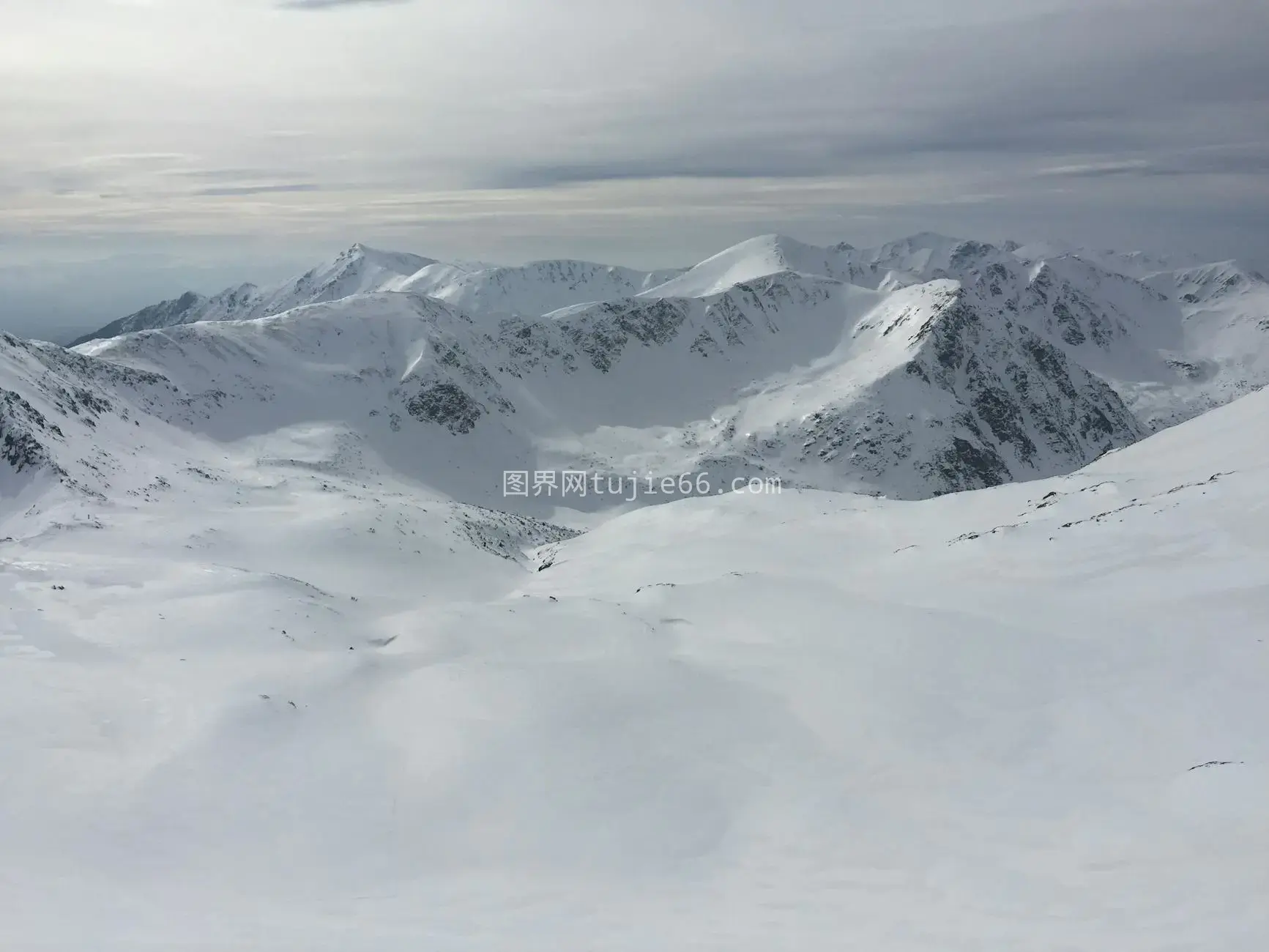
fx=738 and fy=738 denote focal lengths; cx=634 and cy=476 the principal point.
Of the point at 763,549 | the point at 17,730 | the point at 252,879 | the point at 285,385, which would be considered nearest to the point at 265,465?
the point at 285,385

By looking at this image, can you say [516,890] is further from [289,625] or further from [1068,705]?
[289,625]

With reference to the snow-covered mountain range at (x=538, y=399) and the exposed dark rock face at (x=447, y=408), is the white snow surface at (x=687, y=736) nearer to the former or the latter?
the snow-covered mountain range at (x=538, y=399)

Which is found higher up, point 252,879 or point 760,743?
point 252,879

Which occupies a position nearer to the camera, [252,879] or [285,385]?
[252,879]

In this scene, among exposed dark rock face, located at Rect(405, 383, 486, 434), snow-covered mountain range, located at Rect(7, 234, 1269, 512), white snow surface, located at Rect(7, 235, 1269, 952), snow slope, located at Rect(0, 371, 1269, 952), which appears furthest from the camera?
exposed dark rock face, located at Rect(405, 383, 486, 434)

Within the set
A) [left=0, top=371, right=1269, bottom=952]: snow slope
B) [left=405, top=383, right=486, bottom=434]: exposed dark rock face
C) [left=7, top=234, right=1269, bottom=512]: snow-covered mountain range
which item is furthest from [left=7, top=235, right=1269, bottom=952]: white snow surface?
[left=405, top=383, right=486, bottom=434]: exposed dark rock face

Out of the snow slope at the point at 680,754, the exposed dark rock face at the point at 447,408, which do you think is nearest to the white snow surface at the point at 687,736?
the snow slope at the point at 680,754

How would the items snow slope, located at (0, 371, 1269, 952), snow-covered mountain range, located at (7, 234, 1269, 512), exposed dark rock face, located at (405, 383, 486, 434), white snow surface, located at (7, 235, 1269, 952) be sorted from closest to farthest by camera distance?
snow slope, located at (0, 371, 1269, 952)
white snow surface, located at (7, 235, 1269, 952)
snow-covered mountain range, located at (7, 234, 1269, 512)
exposed dark rock face, located at (405, 383, 486, 434)

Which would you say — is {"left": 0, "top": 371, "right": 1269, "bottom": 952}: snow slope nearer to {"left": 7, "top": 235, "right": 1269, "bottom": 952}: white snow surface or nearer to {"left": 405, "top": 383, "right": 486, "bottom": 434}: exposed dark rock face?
{"left": 7, "top": 235, "right": 1269, "bottom": 952}: white snow surface
